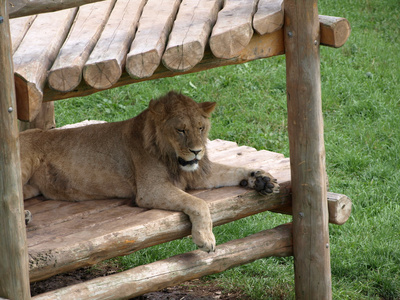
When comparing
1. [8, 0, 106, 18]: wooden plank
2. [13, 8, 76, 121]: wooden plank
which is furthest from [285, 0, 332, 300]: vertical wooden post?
[8, 0, 106, 18]: wooden plank

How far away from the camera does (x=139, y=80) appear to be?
368cm

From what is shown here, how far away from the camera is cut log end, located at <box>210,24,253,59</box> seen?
362 centimetres

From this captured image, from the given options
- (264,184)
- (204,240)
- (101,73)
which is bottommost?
(204,240)

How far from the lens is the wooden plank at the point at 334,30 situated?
4.08 m

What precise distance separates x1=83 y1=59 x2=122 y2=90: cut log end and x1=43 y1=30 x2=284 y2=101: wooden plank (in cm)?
16

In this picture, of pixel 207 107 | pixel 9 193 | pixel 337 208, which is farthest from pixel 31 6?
pixel 337 208

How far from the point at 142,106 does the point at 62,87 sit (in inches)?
183

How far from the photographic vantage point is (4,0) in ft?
9.71

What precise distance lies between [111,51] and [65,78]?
1.08ft

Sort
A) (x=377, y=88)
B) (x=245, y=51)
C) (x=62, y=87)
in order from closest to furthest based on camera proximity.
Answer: (x=62, y=87) < (x=245, y=51) < (x=377, y=88)

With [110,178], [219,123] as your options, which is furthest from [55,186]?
[219,123]

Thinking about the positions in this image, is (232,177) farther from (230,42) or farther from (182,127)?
(230,42)

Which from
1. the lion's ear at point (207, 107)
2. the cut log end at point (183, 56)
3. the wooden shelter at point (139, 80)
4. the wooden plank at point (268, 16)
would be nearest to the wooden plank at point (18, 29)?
the wooden shelter at point (139, 80)

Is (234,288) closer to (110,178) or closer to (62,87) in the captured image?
(110,178)
